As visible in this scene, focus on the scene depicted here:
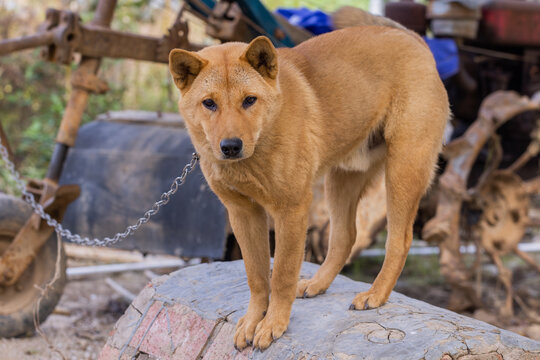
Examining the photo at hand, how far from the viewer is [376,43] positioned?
317 centimetres

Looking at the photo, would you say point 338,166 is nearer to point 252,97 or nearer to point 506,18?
point 252,97

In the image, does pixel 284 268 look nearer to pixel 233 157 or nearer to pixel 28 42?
pixel 233 157

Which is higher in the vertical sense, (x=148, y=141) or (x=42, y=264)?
(x=148, y=141)

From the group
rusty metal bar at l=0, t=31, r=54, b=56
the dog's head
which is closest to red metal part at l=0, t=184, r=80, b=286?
rusty metal bar at l=0, t=31, r=54, b=56

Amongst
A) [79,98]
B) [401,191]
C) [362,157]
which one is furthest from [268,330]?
[79,98]

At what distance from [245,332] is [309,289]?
51cm

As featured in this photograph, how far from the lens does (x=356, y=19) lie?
3605 millimetres

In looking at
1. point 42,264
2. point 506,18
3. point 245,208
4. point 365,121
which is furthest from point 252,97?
point 506,18

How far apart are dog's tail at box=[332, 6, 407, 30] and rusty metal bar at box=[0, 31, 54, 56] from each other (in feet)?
6.22

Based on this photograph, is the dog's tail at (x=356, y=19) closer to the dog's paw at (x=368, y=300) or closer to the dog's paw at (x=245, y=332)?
the dog's paw at (x=368, y=300)

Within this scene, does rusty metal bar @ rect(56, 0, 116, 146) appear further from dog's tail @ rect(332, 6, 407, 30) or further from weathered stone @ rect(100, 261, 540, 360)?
dog's tail @ rect(332, 6, 407, 30)

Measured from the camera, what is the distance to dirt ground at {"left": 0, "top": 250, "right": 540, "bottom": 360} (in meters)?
4.28

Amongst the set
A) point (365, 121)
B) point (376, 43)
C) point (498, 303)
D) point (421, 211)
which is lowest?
point (498, 303)

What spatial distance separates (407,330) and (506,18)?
4.12 m
